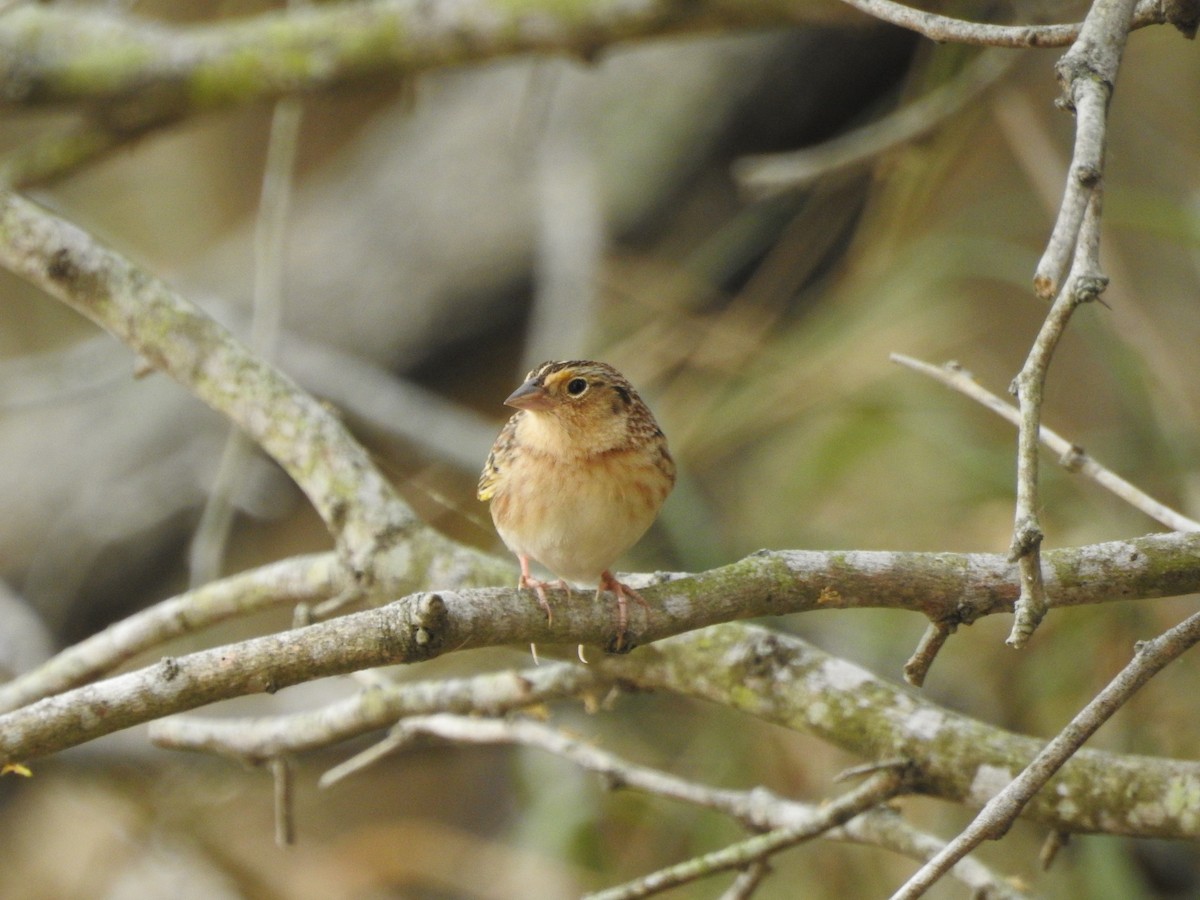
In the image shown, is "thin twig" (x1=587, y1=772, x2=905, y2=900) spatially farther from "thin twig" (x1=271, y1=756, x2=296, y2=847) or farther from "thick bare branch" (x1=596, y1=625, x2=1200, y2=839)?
"thin twig" (x1=271, y1=756, x2=296, y2=847)

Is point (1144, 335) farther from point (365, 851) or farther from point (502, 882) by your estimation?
point (365, 851)

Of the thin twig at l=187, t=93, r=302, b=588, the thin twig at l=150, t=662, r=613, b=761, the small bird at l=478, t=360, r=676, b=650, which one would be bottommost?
the thin twig at l=150, t=662, r=613, b=761

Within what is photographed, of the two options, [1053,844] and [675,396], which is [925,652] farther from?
[675,396]

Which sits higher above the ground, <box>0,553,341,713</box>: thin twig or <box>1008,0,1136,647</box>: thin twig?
<box>0,553,341,713</box>: thin twig

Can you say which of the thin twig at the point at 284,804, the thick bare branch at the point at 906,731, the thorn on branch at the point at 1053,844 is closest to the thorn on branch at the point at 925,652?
the thick bare branch at the point at 906,731

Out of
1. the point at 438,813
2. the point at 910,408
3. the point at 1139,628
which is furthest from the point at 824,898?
the point at 438,813

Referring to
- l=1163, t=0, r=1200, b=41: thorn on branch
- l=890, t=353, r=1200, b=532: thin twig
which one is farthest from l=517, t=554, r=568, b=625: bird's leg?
l=1163, t=0, r=1200, b=41: thorn on branch

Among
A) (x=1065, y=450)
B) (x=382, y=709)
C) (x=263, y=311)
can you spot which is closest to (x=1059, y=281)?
(x=1065, y=450)
